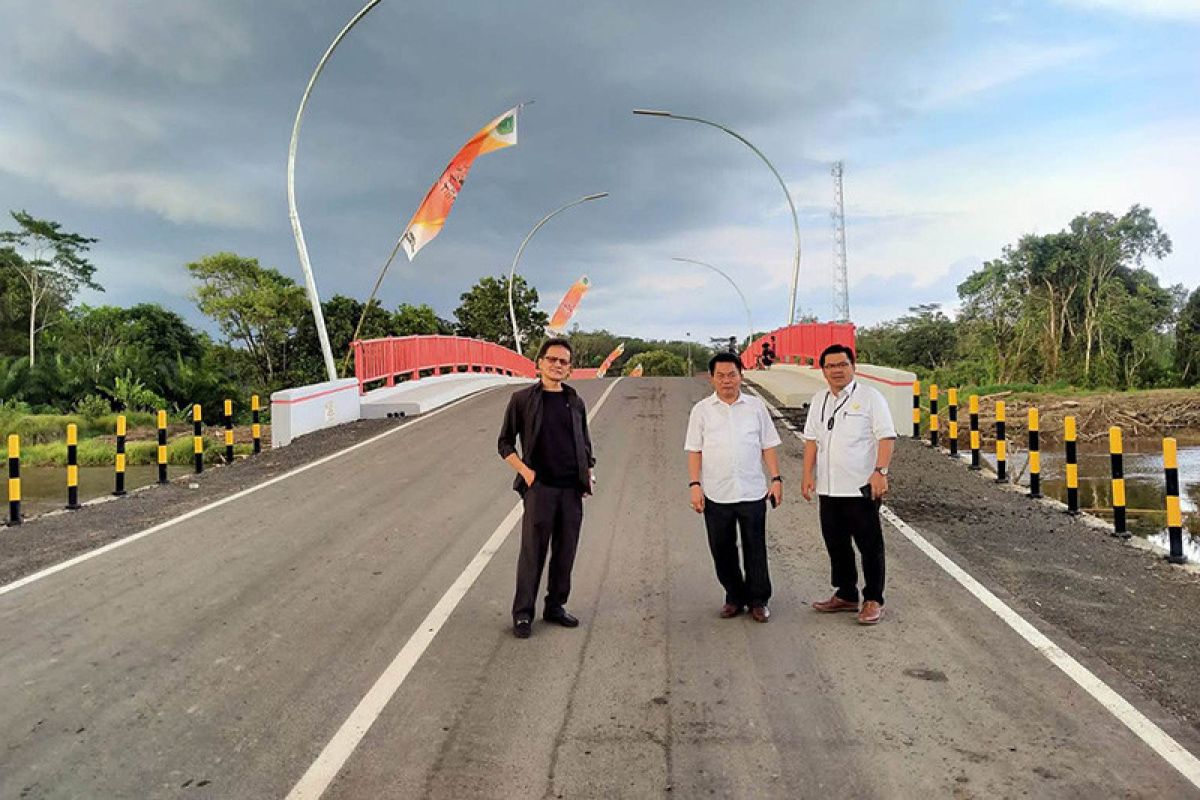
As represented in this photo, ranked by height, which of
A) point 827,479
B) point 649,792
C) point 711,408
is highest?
Result: point 711,408

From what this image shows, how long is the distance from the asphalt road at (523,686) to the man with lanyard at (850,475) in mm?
306

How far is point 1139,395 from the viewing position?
3406 centimetres

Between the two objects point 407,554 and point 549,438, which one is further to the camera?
point 407,554

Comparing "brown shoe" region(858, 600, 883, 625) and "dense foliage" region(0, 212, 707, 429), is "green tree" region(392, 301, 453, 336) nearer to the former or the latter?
"dense foliage" region(0, 212, 707, 429)

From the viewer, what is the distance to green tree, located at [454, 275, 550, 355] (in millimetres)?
73250

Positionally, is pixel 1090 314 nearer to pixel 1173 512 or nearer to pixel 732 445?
pixel 1173 512

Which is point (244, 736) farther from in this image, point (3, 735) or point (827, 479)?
point (827, 479)

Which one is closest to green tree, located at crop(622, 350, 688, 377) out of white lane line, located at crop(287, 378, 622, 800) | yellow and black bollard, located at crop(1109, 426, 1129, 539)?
yellow and black bollard, located at crop(1109, 426, 1129, 539)

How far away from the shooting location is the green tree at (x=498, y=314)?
73.2 m

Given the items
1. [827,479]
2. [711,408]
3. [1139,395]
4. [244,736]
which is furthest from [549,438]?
[1139,395]

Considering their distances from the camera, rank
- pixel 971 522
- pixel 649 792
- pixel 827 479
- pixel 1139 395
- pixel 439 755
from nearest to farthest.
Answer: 1. pixel 649 792
2. pixel 439 755
3. pixel 827 479
4. pixel 971 522
5. pixel 1139 395

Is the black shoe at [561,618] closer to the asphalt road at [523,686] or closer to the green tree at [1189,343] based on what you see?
the asphalt road at [523,686]

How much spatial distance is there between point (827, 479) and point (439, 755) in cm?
310

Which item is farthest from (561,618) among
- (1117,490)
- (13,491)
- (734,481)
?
(13,491)
